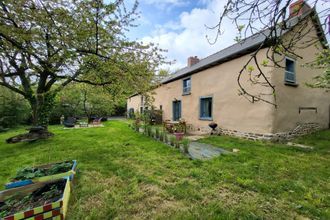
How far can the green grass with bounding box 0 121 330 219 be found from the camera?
8.39ft

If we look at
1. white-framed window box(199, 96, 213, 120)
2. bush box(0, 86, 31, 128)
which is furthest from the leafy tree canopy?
bush box(0, 86, 31, 128)

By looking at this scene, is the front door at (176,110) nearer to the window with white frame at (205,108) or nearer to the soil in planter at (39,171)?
the window with white frame at (205,108)

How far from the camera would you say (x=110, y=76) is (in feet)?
19.9

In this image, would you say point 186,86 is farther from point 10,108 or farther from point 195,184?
point 10,108

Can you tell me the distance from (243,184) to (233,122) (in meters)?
5.21

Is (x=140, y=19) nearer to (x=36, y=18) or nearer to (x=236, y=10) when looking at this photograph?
(x=36, y=18)

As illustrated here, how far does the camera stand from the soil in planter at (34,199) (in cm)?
237

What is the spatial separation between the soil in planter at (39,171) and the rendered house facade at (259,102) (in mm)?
4597

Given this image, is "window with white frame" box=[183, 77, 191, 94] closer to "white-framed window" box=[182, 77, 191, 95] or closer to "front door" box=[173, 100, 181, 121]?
"white-framed window" box=[182, 77, 191, 95]

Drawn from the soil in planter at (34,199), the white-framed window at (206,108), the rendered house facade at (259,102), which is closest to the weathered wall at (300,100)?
the rendered house facade at (259,102)

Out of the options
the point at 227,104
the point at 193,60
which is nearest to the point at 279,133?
the point at 227,104

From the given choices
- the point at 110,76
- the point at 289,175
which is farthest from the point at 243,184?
the point at 110,76

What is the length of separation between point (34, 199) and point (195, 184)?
8.99ft

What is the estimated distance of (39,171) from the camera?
3291 mm
